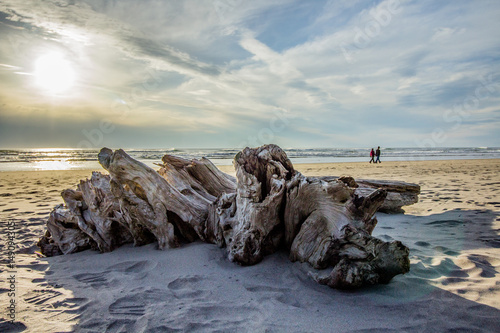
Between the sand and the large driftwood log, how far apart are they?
21 centimetres

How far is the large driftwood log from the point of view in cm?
283

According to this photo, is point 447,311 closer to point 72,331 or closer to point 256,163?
point 256,163

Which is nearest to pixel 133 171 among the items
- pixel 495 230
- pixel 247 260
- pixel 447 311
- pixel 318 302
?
pixel 247 260

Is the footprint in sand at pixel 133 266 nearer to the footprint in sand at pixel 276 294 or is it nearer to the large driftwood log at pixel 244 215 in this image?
the large driftwood log at pixel 244 215

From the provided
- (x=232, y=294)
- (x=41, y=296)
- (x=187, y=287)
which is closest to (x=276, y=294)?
(x=232, y=294)

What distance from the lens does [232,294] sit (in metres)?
2.75

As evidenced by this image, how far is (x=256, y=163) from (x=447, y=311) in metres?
2.38

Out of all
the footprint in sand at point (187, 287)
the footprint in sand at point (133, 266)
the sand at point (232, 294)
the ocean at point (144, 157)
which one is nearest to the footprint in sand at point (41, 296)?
the sand at point (232, 294)

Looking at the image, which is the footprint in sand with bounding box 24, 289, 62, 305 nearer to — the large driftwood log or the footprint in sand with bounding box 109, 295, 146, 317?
the footprint in sand with bounding box 109, 295, 146, 317

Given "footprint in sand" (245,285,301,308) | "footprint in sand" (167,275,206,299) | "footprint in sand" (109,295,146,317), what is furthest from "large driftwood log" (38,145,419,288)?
"footprint in sand" (109,295,146,317)

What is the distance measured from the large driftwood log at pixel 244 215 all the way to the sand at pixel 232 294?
208mm

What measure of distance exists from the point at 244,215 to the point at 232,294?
0.94 meters

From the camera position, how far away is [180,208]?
4129 mm

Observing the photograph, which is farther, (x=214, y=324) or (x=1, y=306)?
(x=1, y=306)
